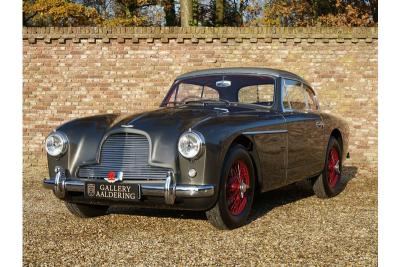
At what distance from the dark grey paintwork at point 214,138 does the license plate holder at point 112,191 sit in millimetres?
141

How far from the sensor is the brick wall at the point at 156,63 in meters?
11.2

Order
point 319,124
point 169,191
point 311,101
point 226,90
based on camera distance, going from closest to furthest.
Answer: point 169,191, point 226,90, point 319,124, point 311,101

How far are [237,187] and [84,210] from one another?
167 cm

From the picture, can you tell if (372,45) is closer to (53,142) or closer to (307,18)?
(53,142)

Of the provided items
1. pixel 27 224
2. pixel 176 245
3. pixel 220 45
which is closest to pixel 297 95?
pixel 176 245

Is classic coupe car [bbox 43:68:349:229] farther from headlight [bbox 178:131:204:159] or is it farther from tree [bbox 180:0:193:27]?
tree [bbox 180:0:193:27]

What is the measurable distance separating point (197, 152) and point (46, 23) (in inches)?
1052

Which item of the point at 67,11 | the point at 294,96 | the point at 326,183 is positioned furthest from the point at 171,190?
the point at 67,11

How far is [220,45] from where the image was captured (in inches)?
440

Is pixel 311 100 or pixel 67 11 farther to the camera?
pixel 67 11

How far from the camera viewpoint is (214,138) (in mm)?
4691

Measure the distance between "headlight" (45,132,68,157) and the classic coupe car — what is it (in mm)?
11

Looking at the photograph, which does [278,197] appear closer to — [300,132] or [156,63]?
[300,132]

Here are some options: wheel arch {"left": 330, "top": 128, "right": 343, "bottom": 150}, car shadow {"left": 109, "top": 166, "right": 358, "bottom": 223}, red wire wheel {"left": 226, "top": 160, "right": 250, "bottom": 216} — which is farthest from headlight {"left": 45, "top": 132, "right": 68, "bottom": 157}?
wheel arch {"left": 330, "top": 128, "right": 343, "bottom": 150}
